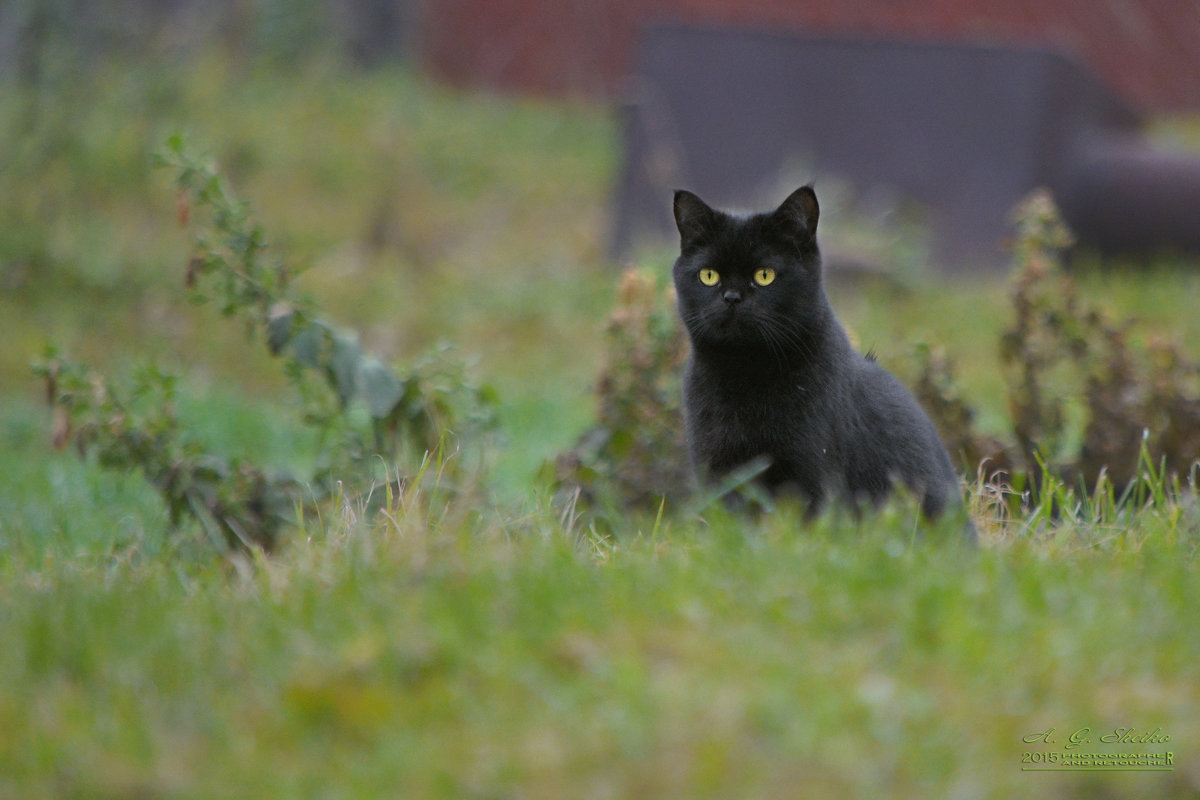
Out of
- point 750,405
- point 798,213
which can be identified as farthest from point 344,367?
point 798,213

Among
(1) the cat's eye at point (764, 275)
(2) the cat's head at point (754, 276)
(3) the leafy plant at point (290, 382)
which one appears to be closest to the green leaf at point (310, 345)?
(3) the leafy plant at point (290, 382)

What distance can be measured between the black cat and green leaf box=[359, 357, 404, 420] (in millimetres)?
846

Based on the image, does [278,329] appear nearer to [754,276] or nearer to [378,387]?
[378,387]

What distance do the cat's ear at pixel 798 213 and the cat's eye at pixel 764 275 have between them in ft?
0.36

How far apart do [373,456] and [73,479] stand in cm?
198

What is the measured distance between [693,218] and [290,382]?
125cm

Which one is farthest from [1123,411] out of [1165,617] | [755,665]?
[755,665]

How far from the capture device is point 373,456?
3400mm

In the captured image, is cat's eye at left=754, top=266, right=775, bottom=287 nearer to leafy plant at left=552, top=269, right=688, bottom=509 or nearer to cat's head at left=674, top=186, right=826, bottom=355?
cat's head at left=674, top=186, right=826, bottom=355

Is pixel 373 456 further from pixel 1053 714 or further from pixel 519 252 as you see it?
pixel 519 252

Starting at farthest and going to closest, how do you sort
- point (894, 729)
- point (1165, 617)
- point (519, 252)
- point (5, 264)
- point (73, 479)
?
point (519, 252), point (5, 264), point (73, 479), point (1165, 617), point (894, 729)

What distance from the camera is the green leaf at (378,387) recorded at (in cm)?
322

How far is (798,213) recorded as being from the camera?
9.40 ft

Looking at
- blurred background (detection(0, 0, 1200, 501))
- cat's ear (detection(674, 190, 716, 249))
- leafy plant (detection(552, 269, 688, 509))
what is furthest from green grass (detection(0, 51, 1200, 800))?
blurred background (detection(0, 0, 1200, 501))
